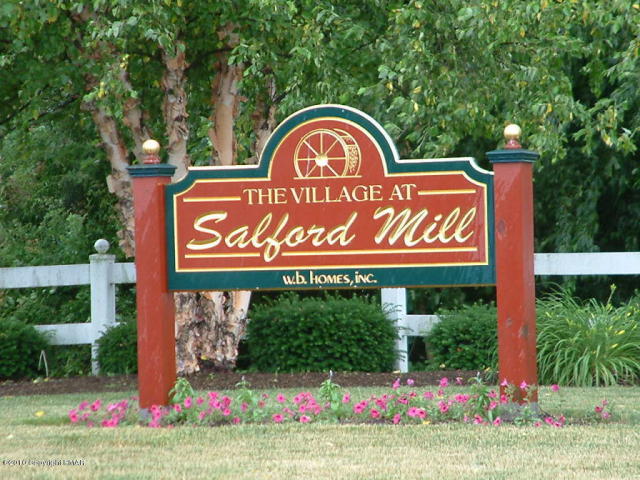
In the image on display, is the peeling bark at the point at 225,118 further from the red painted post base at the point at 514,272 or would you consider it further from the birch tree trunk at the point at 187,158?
the red painted post base at the point at 514,272

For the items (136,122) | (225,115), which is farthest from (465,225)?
(136,122)

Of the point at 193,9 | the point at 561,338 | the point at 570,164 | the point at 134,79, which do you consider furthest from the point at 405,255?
the point at 570,164

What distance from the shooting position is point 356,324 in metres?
12.6

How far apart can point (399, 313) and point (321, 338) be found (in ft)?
3.60

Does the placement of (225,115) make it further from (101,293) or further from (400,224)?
(400,224)

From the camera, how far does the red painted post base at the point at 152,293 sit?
8.62 meters

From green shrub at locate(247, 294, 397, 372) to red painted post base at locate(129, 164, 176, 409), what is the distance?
12.8 feet

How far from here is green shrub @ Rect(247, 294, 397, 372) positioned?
12.5 metres

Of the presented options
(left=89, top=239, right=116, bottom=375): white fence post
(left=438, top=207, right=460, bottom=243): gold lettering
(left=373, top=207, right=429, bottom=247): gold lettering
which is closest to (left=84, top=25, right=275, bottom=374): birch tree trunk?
(left=89, top=239, right=116, bottom=375): white fence post

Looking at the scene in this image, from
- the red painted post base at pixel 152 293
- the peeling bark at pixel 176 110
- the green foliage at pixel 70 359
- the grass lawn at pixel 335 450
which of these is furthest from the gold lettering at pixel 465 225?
the green foliage at pixel 70 359

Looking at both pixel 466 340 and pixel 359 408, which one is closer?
pixel 359 408

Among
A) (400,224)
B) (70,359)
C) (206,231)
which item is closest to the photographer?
(400,224)

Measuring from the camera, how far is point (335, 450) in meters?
7.23

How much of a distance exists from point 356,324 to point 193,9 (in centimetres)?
367
